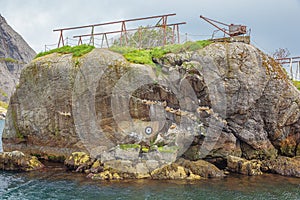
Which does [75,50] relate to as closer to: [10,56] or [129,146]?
[129,146]

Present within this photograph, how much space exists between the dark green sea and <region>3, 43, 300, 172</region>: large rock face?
4.28 metres

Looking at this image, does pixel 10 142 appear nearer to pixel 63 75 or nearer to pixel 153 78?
pixel 63 75

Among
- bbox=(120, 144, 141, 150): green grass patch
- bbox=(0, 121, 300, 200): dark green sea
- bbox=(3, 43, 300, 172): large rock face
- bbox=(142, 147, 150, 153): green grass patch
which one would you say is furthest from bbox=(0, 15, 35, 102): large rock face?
bbox=(142, 147, 150, 153): green grass patch

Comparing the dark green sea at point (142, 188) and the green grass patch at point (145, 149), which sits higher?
the green grass patch at point (145, 149)

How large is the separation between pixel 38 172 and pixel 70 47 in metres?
13.4

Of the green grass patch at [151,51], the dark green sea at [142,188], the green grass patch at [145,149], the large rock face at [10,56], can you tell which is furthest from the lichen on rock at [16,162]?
the large rock face at [10,56]

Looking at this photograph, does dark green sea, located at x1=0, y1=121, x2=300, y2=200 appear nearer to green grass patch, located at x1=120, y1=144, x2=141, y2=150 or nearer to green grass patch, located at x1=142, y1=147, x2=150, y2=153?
green grass patch, located at x1=142, y1=147, x2=150, y2=153

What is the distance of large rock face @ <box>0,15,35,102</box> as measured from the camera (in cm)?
16238

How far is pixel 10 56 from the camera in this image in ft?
592

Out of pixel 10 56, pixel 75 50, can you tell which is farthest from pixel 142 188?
pixel 10 56

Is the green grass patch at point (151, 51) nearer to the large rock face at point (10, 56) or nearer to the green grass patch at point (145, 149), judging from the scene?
the green grass patch at point (145, 149)

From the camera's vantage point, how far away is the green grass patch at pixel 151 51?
100 feet

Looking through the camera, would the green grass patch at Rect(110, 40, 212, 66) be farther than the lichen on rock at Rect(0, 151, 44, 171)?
Yes

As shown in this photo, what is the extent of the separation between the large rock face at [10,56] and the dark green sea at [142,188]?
5585 inches
